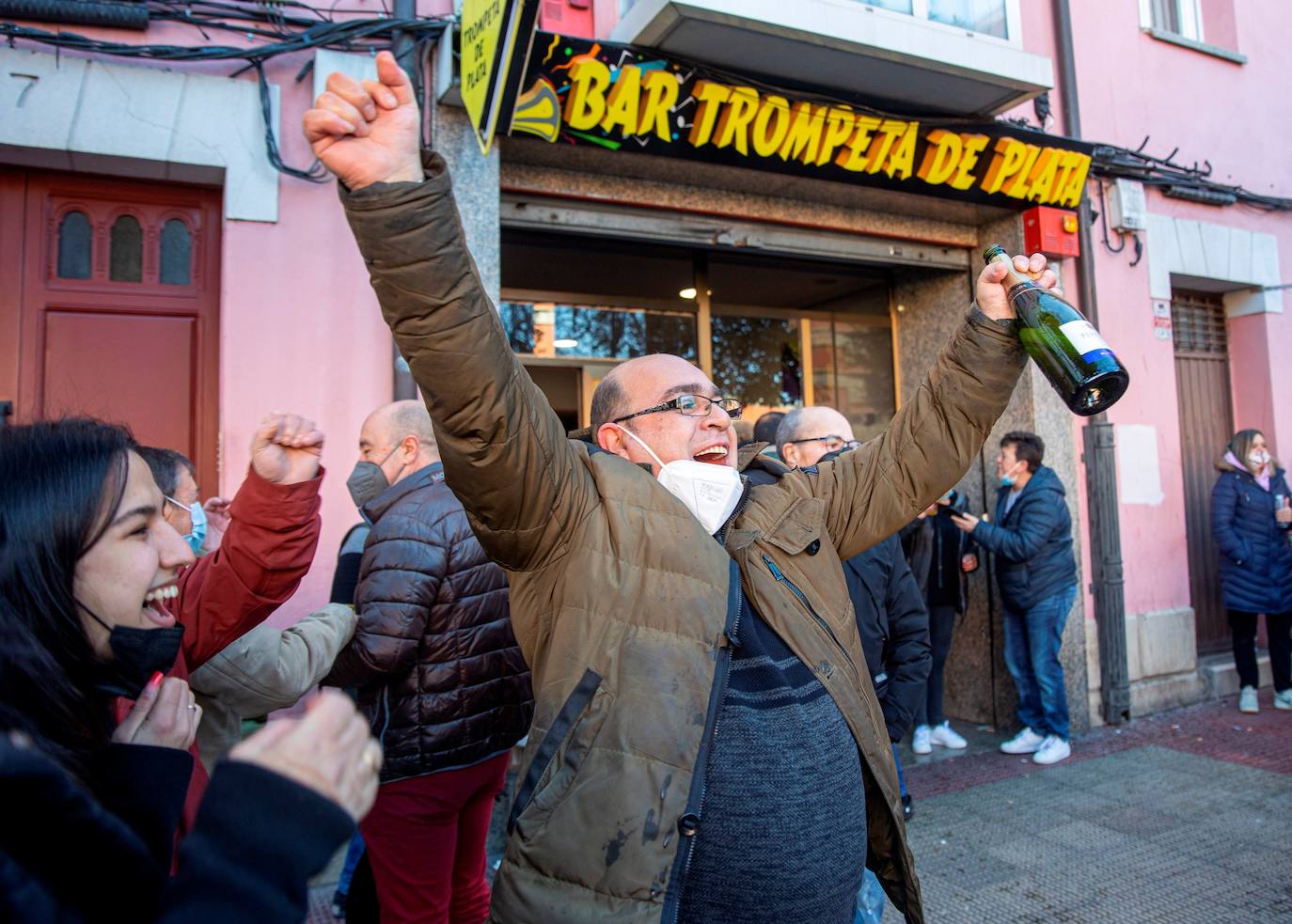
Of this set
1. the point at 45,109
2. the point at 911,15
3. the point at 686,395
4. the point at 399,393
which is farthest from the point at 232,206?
the point at 911,15

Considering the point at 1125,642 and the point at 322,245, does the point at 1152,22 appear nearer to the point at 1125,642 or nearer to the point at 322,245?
the point at 1125,642

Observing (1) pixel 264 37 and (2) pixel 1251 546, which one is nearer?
(1) pixel 264 37

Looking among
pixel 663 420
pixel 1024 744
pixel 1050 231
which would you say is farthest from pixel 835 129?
pixel 1024 744

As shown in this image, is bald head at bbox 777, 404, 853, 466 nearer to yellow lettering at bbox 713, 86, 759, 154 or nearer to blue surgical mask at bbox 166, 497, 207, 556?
yellow lettering at bbox 713, 86, 759, 154

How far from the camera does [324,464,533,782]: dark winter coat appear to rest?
8.32 feet

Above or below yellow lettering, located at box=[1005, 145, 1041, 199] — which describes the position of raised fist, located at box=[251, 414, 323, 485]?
below

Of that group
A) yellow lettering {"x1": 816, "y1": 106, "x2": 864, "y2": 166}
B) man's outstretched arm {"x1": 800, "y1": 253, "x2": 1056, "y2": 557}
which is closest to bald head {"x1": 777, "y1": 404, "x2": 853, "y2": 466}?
man's outstretched arm {"x1": 800, "y1": 253, "x2": 1056, "y2": 557}

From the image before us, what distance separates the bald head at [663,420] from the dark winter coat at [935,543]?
3370 millimetres

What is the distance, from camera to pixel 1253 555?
646 centimetres

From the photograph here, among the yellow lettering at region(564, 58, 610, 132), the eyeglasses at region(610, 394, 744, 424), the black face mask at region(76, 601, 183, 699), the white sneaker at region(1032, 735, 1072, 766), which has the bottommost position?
the white sneaker at region(1032, 735, 1072, 766)

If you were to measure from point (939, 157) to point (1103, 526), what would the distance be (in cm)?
306

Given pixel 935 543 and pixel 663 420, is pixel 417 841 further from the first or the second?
pixel 935 543

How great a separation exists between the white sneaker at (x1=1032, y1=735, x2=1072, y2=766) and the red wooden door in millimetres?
5306

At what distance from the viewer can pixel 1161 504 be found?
6898 millimetres
